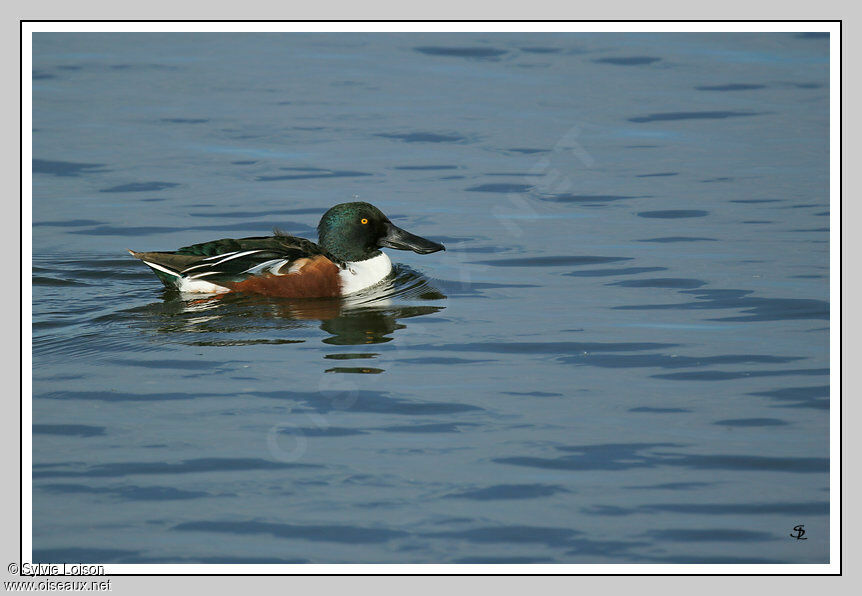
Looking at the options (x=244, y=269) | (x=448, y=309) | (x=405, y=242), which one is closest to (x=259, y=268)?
(x=244, y=269)

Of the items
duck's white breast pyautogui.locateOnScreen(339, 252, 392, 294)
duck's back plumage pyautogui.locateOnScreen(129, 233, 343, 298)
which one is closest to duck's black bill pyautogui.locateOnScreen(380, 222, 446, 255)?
duck's white breast pyautogui.locateOnScreen(339, 252, 392, 294)

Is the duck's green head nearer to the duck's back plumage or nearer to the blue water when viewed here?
the blue water

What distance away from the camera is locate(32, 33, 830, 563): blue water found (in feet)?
19.9

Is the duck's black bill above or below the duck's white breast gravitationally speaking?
above

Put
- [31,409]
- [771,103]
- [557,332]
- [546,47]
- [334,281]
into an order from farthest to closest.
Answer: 1. [546,47]
2. [771,103]
3. [334,281]
4. [557,332]
5. [31,409]

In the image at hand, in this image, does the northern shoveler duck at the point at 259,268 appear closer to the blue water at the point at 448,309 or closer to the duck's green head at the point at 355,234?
the blue water at the point at 448,309

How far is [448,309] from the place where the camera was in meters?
9.24

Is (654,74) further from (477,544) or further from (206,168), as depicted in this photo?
(477,544)

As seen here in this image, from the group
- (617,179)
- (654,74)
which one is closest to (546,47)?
(654,74)

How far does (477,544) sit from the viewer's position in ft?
19.1

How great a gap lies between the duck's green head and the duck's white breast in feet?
0.29

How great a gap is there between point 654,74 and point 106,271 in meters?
7.93

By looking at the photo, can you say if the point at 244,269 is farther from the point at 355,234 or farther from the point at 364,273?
the point at 355,234

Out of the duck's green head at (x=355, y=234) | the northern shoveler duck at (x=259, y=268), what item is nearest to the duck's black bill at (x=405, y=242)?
the duck's green head at (x=355, y=234)
